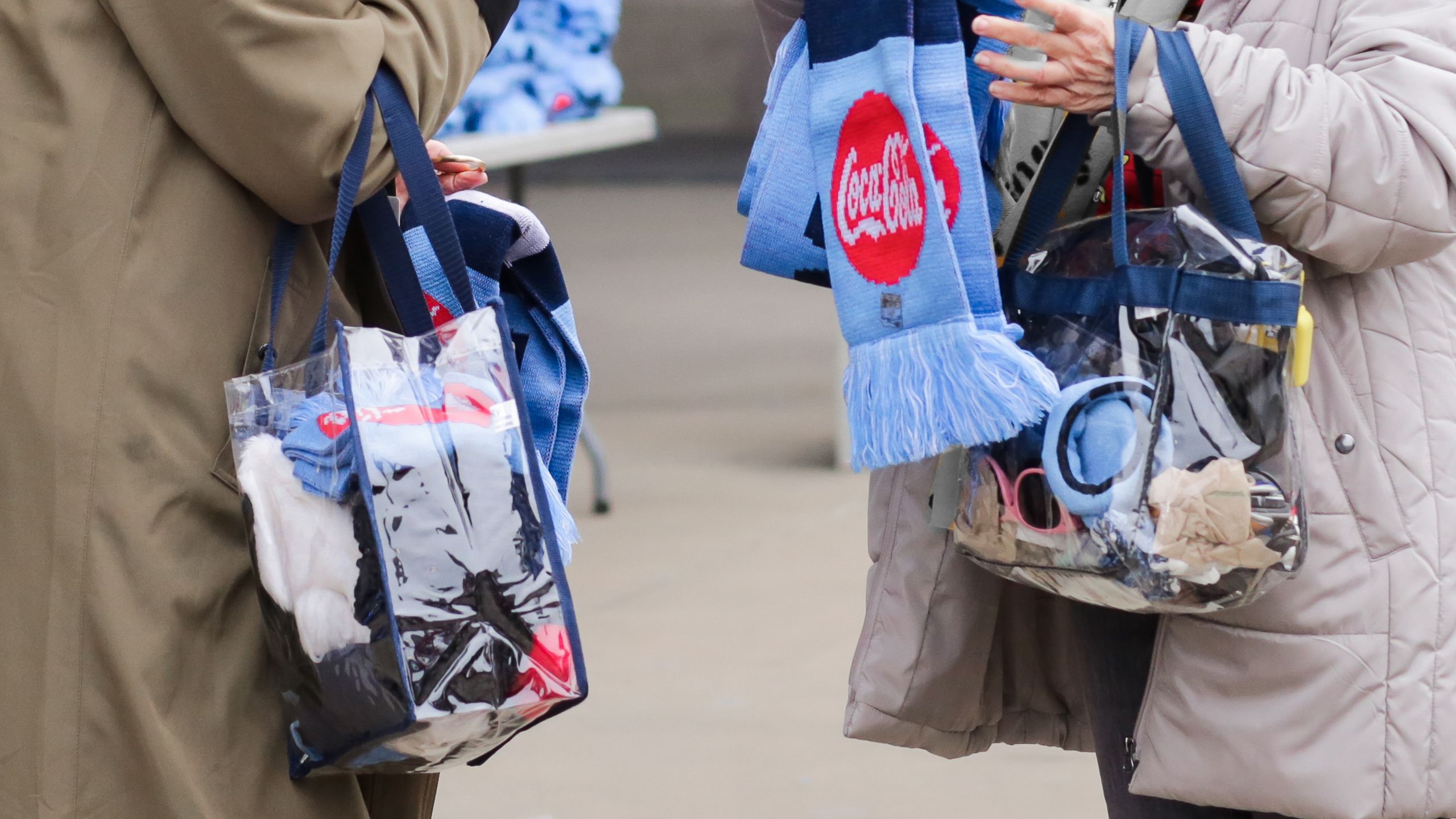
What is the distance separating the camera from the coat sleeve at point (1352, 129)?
4.30 ft

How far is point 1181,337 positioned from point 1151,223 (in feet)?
0.38

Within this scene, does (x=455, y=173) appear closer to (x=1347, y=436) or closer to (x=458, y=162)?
(x=458, y=162)

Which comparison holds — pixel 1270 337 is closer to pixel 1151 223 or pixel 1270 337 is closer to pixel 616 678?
pixel 1151 223

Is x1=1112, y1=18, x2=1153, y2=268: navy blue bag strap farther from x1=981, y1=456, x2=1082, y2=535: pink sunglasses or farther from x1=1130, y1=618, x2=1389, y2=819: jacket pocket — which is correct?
x1=1130, y1=618, x2=1389, y2=819: jacket pocket

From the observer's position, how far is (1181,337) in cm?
132

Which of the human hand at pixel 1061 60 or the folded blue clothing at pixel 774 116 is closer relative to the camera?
the human hand at pixel 1061 60

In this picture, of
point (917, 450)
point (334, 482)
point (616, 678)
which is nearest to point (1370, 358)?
point (917, 450)

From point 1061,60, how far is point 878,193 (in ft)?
0.66

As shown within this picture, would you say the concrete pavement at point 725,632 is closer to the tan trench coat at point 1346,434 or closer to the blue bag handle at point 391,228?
the tan trench coat at point 1346,434

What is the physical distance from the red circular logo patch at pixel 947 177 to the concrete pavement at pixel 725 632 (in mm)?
1625

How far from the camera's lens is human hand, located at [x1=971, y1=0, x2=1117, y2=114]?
4.44ft

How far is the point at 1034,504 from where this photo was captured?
135cm

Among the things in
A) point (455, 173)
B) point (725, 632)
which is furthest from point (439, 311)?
point (725, 632)

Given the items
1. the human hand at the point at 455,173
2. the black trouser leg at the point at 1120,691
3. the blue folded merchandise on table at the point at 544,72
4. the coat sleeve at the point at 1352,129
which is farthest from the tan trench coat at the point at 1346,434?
the blue folded merchandise on table at the point at 544,72
